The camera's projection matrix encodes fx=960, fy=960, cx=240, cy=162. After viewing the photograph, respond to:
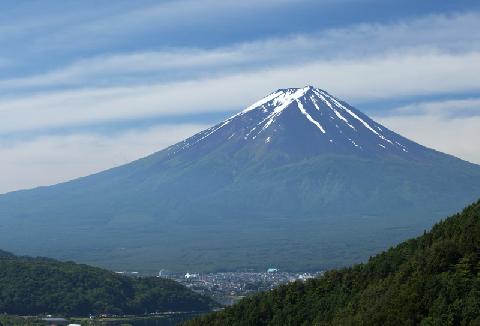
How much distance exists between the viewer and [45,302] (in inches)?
3708

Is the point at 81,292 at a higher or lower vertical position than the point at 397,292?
higher

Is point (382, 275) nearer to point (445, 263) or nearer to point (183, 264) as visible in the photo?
point (445, 263)

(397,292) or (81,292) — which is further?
(81,292)

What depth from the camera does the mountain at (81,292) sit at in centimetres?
9381

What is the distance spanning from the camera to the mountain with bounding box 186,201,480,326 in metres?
32.0

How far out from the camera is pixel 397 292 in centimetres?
3441

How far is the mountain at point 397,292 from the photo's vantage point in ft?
105

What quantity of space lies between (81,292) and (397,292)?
6784 centimetres

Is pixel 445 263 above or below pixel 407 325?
above

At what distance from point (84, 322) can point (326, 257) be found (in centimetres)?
8043

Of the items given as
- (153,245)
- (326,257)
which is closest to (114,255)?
(153,245)

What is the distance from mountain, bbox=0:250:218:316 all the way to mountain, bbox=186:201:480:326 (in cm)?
4514

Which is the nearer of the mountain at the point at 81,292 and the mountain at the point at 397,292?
the mountain at the point at 397,292

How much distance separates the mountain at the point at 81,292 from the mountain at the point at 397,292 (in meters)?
45.1
